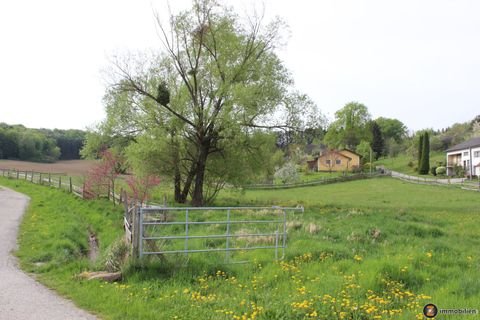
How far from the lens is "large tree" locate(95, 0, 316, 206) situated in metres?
25.6

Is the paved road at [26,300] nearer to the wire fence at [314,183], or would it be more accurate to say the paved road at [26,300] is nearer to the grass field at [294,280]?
the grass field at [294,280]

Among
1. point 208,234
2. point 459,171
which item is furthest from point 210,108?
point 459,171

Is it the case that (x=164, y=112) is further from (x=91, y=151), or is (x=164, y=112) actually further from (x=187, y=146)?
(x=91, y=151)

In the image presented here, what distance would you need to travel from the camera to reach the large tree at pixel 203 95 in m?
25.6

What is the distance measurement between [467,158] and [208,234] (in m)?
68.7

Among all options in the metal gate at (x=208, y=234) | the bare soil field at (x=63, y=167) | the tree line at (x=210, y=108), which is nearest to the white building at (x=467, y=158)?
the tree line at (x=210, y=108)

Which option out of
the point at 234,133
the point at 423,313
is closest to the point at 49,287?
the point at 423,313

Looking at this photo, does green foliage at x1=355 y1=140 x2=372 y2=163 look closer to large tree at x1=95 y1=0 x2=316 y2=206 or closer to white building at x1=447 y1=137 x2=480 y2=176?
white building at x1=447 y1=137 x2=480 y2=176

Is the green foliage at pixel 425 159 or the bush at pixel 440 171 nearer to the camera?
the bush at pixel 440 171

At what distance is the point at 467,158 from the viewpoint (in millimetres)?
68750

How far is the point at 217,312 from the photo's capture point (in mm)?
6062

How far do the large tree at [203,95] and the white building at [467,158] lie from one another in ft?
163

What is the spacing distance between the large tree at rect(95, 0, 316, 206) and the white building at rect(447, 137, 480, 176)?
163 feet

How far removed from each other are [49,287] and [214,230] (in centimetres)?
676
